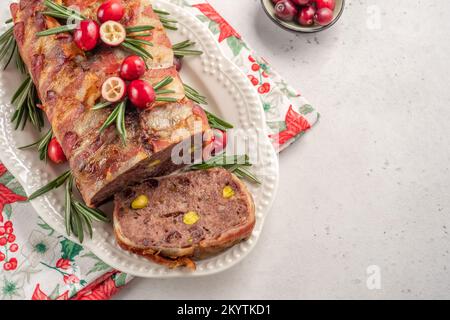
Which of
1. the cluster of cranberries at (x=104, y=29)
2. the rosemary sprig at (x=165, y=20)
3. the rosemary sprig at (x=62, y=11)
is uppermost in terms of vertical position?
the rosemary sprig at (x=62, y=11)

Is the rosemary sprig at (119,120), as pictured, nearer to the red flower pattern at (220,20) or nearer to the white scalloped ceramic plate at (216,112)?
the white scalloped ceramic plate at (216,112)

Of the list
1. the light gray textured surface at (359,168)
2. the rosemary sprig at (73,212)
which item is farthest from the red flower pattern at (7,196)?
the light gray textured surface at (359,168)

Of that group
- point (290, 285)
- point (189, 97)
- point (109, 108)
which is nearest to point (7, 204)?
point (109, 108)

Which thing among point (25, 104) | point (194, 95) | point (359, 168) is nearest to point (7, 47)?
point (25, 104)

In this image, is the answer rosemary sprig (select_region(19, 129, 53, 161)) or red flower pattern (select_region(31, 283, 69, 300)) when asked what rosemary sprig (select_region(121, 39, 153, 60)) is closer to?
rosemary sprig (select_region(19, 129, 53, 161))

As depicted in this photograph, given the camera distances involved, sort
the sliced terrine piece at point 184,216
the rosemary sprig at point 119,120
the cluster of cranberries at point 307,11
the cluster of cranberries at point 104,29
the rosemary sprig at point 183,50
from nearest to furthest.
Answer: the rosemary sprig at point 119,120 < the cluster of cranberries at point 104,29 < the sliced terrine piece at point 184,216 < the rosemary sprig at point 183,50 < the cluster of cranberries at point 307,11

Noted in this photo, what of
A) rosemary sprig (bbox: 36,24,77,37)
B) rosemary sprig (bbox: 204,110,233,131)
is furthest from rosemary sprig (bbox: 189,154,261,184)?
rosemary sprig (bbox: 36,24,77,37)

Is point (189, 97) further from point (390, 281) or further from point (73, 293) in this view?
point (390, 281)

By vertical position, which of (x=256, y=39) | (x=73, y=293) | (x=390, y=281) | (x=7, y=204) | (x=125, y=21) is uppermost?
(x=125, y=21)
